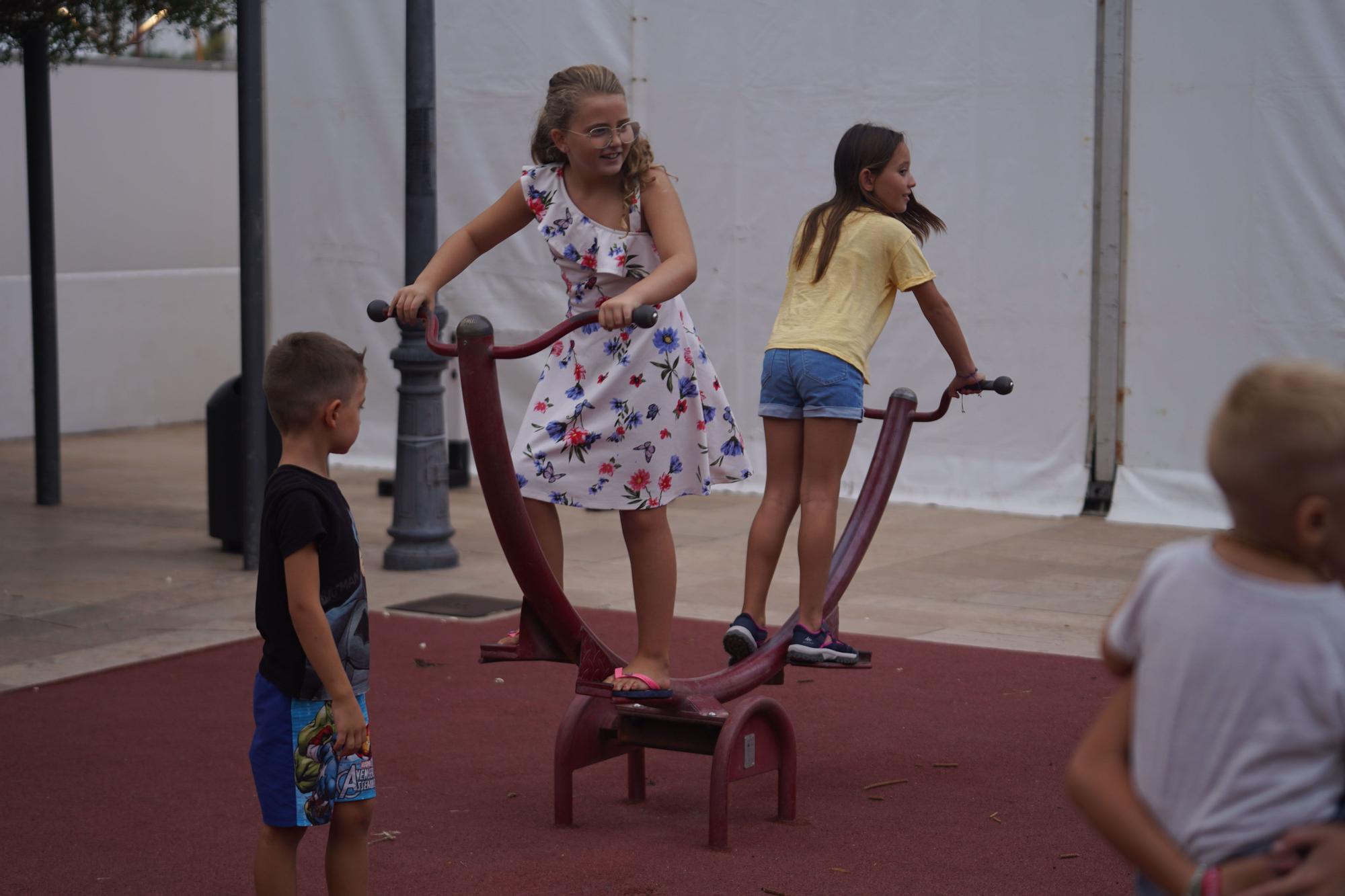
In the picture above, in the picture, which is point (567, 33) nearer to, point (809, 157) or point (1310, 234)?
point (809, 157)

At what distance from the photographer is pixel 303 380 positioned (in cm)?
299

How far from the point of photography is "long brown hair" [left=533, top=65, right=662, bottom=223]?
3.75m

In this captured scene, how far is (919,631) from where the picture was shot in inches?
252

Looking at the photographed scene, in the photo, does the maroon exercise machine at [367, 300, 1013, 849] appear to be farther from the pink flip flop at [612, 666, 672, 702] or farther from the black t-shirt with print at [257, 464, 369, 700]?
the black t-shirt with print at [257, 464, 369, 700]

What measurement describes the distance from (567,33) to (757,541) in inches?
264

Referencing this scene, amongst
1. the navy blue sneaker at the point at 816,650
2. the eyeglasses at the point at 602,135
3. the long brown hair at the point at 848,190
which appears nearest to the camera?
the eyeglasses at the point at 602,135

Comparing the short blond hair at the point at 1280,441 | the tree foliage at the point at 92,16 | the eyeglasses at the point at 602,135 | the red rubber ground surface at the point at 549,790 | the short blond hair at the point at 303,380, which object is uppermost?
the tree foliage at the point at 92,16

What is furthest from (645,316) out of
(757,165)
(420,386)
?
(757,165)

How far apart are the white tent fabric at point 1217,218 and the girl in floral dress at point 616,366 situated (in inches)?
219

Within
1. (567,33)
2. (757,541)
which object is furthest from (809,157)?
(757,541)

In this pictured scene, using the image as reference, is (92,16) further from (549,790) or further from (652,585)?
(652,585)

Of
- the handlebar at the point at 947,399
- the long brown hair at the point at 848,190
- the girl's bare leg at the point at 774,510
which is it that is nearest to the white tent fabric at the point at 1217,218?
the handlebar at the point at 947,399

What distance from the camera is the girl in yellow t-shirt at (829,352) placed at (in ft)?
14.4

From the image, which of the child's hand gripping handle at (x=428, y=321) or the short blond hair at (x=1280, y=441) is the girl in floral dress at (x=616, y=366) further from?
the short blond hair at (x=1280, y=441)
